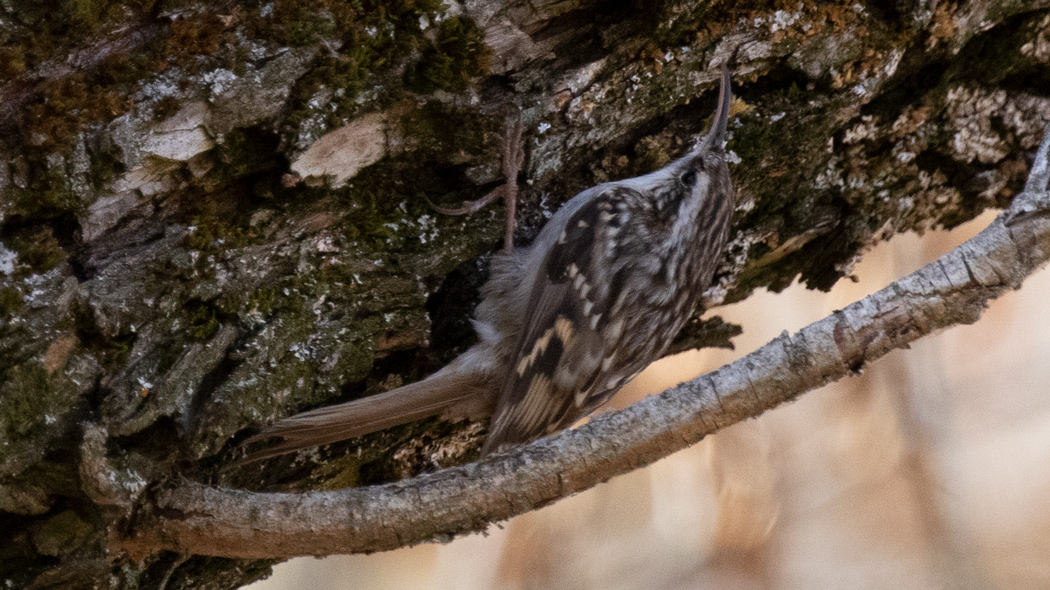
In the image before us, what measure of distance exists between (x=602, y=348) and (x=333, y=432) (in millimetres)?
684

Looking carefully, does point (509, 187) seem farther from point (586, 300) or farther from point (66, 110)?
point (66, 110)

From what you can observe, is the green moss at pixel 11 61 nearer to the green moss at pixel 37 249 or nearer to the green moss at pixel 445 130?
the green moss at pixel 37 249

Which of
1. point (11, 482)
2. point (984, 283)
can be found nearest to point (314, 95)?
point (11, 482)

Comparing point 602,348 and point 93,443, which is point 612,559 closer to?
point 602,348

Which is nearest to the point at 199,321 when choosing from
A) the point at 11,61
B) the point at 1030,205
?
the point at 11,61

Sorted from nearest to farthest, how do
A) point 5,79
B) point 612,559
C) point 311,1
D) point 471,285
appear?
point 5,79 < point 311,1 < point 471,285 < point 612,559

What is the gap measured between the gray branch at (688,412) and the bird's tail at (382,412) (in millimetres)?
321

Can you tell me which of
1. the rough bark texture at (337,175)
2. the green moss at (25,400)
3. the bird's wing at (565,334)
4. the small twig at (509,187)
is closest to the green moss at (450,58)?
the rough bark texture at (337,175)

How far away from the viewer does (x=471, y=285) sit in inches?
81.6

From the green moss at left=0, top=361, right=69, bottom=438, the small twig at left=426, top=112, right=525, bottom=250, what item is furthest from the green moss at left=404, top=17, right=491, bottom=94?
the green moss at left=0, top=361, right=69, bottom=438

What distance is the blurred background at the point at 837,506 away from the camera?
196cm

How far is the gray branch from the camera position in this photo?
1369 millimetres

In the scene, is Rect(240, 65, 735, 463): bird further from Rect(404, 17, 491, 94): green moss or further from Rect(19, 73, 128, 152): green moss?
Rect(19, 73, 128, 152): green moss

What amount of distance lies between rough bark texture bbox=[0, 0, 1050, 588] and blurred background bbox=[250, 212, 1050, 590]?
0.35 metres
